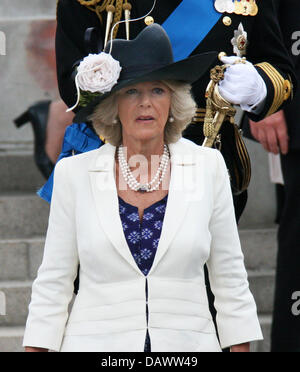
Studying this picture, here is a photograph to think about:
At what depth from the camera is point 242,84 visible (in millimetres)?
4238

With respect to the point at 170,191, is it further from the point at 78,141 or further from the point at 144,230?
the point at 78,141

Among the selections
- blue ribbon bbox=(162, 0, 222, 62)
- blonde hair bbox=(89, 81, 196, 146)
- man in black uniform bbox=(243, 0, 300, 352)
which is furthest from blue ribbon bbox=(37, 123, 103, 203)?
man in black uniform bbox=(243, 0, 300, 352)

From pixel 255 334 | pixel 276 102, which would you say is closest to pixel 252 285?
pixel 276 102

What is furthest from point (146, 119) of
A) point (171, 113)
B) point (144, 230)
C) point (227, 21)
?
point (227, 21)

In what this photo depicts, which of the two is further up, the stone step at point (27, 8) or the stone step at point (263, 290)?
the stone step at point (27, 8)

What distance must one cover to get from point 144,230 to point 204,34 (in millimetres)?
1100

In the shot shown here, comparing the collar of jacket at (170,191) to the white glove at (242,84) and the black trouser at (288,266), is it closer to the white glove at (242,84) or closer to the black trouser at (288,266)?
the white glove at (242,84)

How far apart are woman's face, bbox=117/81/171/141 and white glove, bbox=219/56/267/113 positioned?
0.56 meters

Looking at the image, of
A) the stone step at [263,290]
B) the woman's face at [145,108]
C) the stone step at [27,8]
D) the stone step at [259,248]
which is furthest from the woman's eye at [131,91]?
the stone step at [27,8]

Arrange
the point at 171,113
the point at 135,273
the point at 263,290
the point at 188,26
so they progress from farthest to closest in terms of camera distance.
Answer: the point at 263,290, the point at 188,26, the point at 171,113, the point at 135,273

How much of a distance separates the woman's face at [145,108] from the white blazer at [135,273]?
0.48 feet

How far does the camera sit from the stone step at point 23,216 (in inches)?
253

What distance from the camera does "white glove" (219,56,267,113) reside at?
4.23 metres

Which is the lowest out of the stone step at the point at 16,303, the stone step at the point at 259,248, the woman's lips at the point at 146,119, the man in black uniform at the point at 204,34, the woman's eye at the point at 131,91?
the stone step at the point at 16,303
